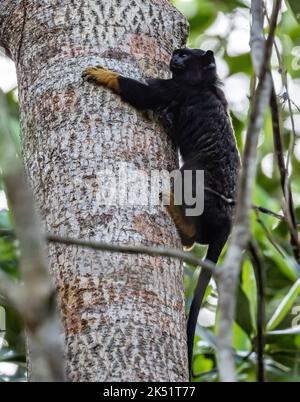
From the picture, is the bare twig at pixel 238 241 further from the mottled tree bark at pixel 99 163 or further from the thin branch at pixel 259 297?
the mottled tree bark at pixel 99 163

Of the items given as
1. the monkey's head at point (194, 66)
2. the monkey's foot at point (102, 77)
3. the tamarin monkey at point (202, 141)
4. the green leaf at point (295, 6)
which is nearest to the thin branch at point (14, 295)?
the monkey's foot at point (102, 77)

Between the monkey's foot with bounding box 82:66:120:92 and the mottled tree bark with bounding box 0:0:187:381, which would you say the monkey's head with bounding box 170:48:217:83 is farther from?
the monkey's foot with bounding box 82:66:120:92

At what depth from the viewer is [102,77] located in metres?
3.09

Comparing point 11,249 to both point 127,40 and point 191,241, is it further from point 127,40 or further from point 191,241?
point 127,40

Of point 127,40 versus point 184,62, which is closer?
point 127,40

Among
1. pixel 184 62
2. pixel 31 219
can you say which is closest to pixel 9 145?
pixel 31 219

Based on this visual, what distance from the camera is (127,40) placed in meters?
3.31

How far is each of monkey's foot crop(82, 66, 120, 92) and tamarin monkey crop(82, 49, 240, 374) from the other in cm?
32

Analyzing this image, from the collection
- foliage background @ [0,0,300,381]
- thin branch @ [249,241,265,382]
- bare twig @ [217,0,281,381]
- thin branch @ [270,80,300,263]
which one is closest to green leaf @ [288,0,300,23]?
foliage background @ [0,0,300,381]

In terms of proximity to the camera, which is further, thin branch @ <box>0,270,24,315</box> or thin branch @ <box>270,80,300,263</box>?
thin branch @ <box>270,80,300,263</box>

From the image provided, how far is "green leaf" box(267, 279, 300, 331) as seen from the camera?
4.04 m

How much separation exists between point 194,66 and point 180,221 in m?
1.30

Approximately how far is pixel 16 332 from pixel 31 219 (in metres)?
3.26

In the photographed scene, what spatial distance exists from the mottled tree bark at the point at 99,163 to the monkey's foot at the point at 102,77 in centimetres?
4
